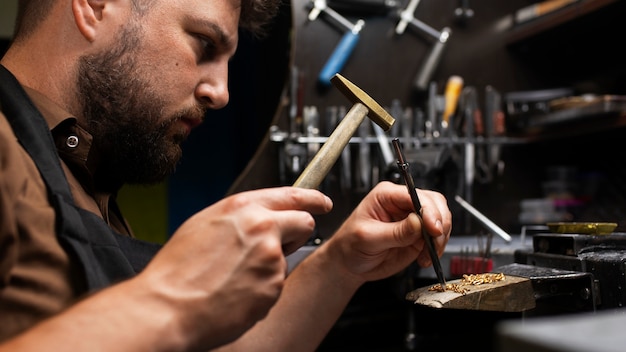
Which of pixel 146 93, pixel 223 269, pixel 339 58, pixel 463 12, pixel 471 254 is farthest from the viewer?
pixel 463 12

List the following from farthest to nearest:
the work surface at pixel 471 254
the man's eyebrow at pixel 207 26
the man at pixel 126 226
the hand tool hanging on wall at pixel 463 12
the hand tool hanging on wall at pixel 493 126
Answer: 1. the hand tool hanging on wall at pixel 463 12
2. the hand tool hanging on wall at pixel 493 126
3. the work surface at pixel 471 254
4. the man's eyebrow at pixel 207 26
5. the man at pixel 126 226

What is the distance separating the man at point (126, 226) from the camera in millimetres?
574

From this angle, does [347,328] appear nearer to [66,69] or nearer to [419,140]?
[419,140]

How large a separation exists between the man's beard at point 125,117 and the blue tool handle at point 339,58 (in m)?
0.90

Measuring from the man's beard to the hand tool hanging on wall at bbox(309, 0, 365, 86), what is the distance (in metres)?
0.91

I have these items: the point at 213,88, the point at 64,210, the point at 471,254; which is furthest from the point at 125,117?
the point at 471,254

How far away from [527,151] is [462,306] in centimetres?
172

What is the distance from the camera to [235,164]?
255 cm

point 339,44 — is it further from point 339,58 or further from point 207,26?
point 207,26

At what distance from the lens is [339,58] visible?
2.05m

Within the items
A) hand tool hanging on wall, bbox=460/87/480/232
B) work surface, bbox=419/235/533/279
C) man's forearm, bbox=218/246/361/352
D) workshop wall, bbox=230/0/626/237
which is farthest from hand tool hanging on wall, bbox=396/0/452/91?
man's forearm, bbox=218/246/361/352

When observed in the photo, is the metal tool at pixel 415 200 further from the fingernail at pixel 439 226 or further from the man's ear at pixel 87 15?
the man's ear at pixel 87 15

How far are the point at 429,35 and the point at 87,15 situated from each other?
1550 millimetres

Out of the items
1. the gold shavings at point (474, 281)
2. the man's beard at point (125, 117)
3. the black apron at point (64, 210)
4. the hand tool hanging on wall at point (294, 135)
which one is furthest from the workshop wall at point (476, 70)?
the black apron at point (64, 210)
